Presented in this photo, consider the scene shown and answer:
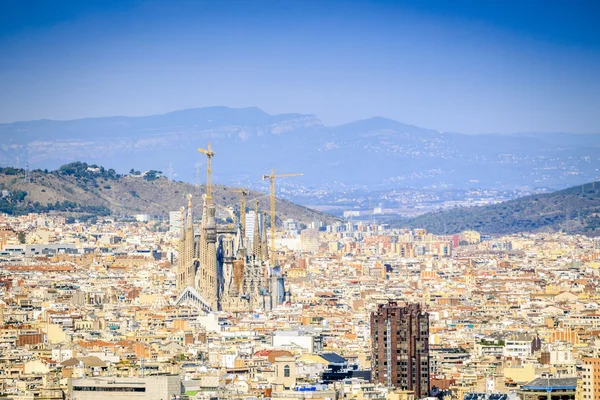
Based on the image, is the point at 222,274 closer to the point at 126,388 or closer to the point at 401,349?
the point at 401,349

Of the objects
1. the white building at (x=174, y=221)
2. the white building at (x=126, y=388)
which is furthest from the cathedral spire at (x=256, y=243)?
the white building at (x=126, y=388)

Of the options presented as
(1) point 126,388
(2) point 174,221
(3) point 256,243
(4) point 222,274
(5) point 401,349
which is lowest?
(1) point 126,388

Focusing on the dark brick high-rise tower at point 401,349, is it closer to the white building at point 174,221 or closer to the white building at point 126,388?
the white building at point 126,388

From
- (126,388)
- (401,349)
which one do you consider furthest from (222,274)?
(126,388)

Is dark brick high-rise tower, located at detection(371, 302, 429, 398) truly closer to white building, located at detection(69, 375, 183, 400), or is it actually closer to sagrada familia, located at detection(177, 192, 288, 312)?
white building, located at detection(69, 375, 183, 400)

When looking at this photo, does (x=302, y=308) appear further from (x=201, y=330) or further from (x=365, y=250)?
(x=365, y=250)

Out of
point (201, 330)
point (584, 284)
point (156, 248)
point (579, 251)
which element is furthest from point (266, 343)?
point (579, 251)
